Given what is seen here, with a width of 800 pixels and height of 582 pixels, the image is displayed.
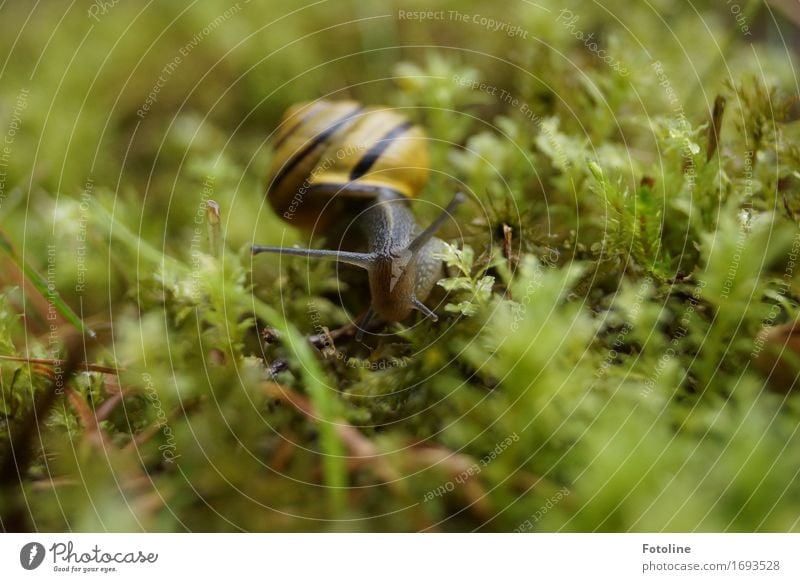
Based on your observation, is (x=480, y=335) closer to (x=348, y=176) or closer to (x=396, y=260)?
(x=396, y=260)

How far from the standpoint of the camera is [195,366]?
0.82 m

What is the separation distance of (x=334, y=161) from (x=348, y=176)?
3 centimetres

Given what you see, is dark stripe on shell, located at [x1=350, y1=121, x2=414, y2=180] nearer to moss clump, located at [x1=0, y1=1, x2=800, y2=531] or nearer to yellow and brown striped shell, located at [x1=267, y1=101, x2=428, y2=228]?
yellow and brown striped shell, located at [x1=267, y1=101, x2=428, y2=228]

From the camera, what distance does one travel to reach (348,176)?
3.16 ft

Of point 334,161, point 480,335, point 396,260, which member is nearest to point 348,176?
point 334,161

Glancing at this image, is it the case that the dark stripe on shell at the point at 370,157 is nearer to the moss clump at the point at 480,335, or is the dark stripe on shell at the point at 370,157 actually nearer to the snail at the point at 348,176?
the snail at the point at 348,176

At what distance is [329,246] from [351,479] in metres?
0.36

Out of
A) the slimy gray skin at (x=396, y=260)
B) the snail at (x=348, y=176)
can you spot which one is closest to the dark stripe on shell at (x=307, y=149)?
the snail at (x=348, y=176)

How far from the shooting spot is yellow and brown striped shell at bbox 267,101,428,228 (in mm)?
958

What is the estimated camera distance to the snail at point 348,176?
92 cm

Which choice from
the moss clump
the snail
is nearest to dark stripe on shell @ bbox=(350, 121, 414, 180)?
the snail

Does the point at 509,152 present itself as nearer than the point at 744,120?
No
